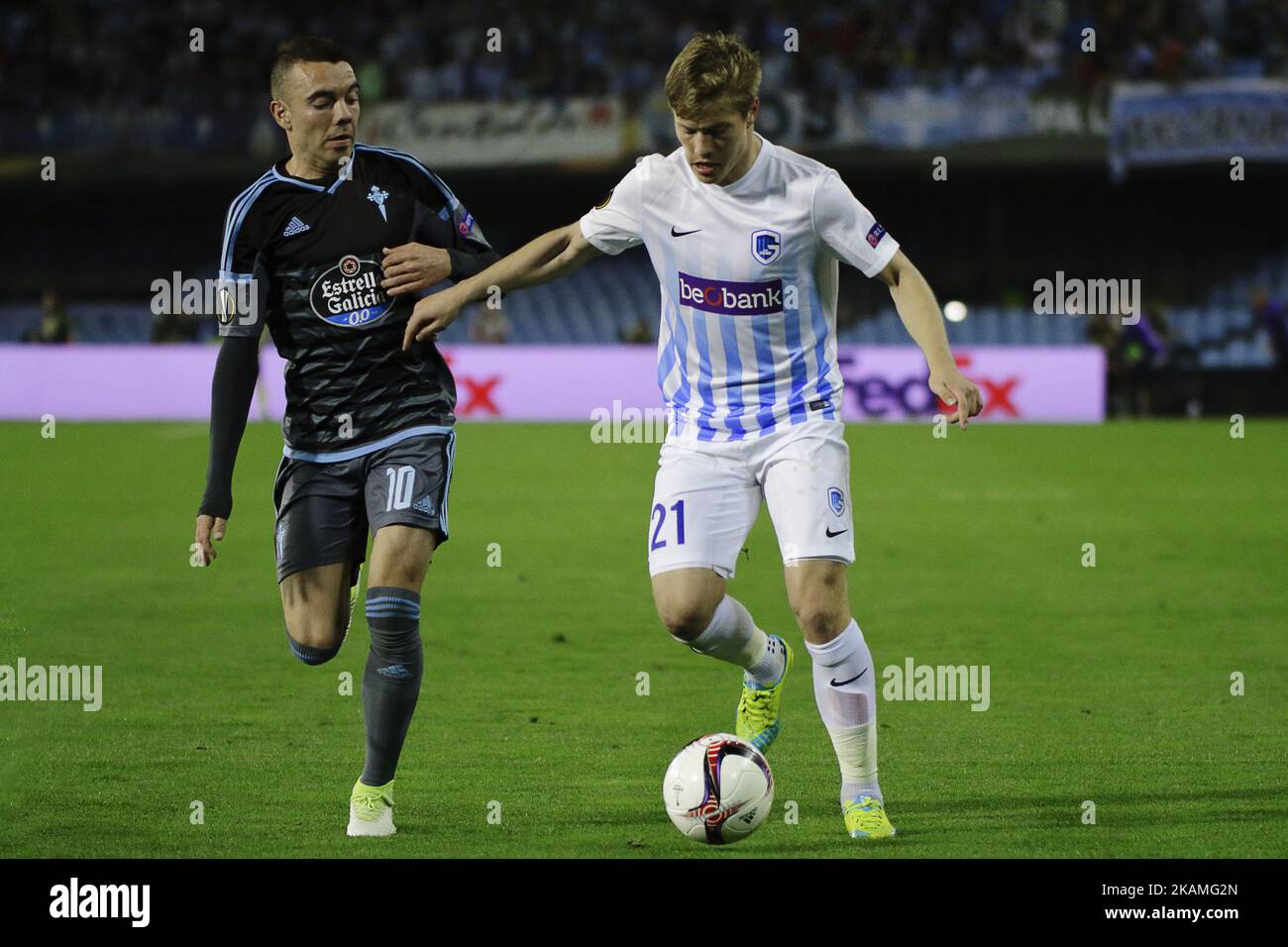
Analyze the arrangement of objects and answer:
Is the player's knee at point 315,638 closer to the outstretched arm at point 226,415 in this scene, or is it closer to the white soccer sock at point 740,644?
the outstretched arm at point 226,415

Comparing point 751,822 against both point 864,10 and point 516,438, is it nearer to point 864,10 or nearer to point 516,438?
point 516,438

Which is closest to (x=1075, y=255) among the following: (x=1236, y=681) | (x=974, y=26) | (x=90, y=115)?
(x=974, y=26)

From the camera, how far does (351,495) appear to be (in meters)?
5.72

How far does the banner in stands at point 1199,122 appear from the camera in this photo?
28.4m

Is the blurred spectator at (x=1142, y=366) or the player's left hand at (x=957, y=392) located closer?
the player's left hand at (x=957, y=392)

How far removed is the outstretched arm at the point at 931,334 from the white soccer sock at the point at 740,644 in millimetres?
978

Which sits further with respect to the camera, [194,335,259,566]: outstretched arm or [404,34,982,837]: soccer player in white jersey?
[194,335,259,566]: outstretched arm

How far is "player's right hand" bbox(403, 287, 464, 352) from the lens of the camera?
5367 millimetres

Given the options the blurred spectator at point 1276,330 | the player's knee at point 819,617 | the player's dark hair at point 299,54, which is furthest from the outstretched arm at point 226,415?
the blurred spectator at point 1276,330

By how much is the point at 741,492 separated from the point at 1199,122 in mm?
25214

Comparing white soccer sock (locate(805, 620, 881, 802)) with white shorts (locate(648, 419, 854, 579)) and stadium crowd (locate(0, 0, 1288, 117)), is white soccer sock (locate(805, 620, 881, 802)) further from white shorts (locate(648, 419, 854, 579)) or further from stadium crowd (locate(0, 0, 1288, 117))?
stadium crowd (locate(0, 0, 1288, 117))

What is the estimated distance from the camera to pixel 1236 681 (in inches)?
311
